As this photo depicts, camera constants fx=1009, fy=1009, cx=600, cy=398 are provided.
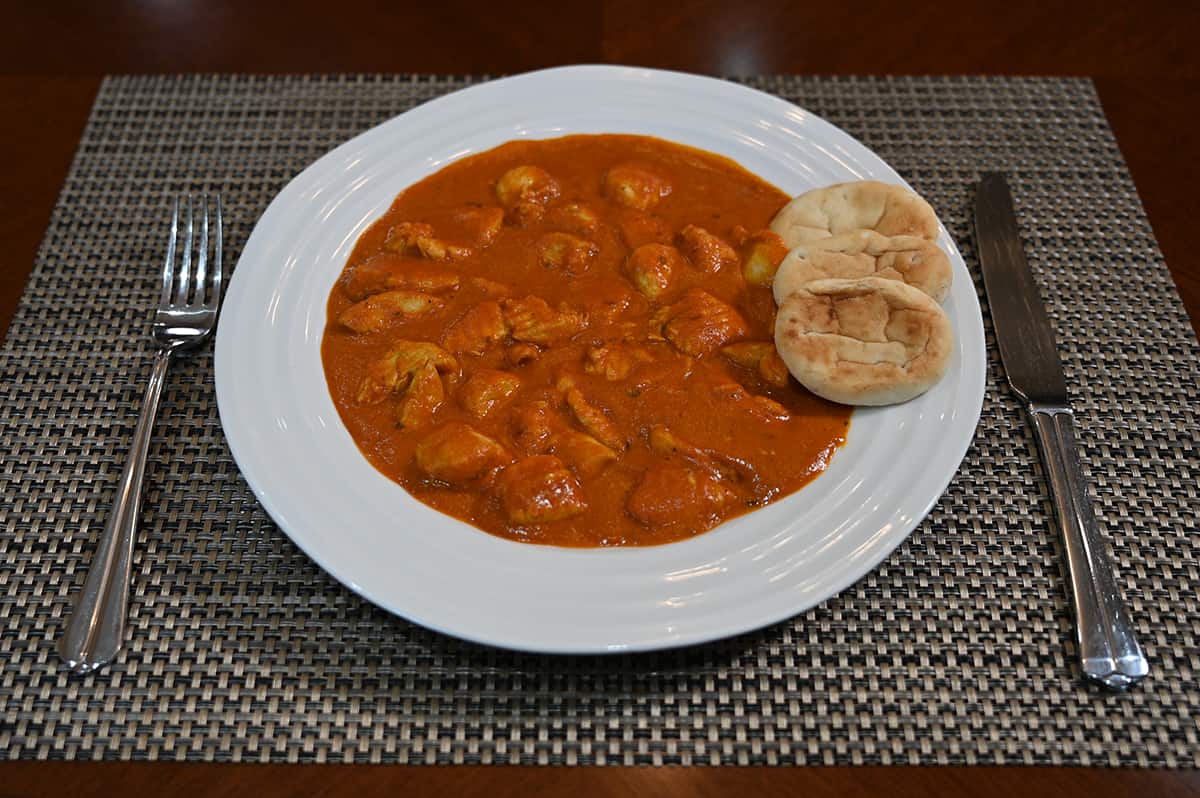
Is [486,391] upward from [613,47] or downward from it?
downward

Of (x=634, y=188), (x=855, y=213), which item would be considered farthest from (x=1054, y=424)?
(x=634, y=188)

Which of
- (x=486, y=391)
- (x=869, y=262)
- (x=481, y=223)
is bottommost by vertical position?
(x=486, y=391)

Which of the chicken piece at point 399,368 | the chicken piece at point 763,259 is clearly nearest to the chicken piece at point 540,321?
the chicken piece at point 399,368

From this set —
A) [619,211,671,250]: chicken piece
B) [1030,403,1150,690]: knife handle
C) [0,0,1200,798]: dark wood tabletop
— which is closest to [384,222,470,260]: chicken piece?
[619,211,671,250]: chicken piece

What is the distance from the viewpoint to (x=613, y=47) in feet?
14.2

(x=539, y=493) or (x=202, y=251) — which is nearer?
(x=539, y=493)

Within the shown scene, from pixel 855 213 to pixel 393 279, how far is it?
57.0 inches

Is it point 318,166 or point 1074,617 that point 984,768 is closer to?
point 1074,617

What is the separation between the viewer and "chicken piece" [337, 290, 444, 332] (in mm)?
3006

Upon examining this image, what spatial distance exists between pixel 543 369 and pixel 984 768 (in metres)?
1.54

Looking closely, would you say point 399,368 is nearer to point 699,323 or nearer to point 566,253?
point 566,253

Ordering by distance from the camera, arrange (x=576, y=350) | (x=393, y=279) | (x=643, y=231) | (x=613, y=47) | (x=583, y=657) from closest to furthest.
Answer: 1. (x=583, y=657)
2. (x=576, y=350)
3. (x=393, y=279)
4. (x=643, y=231)
5. (x=613, y=47)

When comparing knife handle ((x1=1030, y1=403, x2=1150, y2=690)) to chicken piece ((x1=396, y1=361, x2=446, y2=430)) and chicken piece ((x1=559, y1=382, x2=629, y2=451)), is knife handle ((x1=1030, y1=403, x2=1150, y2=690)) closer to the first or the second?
chicken piece ((x1=559, y1=382, x2=629, y2=451))

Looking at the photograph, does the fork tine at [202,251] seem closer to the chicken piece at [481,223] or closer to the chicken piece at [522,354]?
the chicken piece at [481,223]
